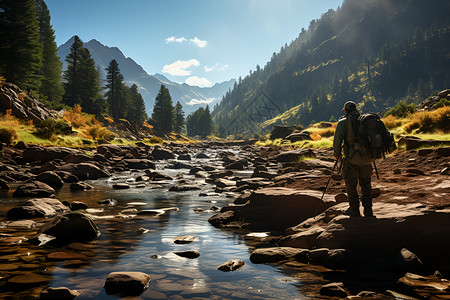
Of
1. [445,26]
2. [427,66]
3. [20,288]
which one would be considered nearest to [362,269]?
[20,288]

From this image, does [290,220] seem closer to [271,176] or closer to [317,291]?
[317,291]

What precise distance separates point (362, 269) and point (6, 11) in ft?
154

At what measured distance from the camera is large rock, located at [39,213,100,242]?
5.99 meters

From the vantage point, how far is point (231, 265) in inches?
188

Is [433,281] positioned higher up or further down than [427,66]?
further down

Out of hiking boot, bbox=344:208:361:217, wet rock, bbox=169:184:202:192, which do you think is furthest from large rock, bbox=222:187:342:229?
wet rock, bbox=169:184:202:192

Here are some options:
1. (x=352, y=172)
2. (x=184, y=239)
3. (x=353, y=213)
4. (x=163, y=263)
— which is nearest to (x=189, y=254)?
(x=163, y=263)

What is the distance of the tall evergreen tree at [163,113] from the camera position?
291ft

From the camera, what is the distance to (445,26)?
19275 cm

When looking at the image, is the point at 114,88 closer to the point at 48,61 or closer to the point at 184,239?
the point at 48,61

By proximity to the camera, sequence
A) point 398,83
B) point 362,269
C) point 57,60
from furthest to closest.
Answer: point 398,83
point 57,60
point 362,269

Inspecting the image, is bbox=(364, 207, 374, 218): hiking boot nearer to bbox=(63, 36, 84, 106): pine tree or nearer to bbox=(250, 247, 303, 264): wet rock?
bbox=(250, 247, 303, 264): wet rock

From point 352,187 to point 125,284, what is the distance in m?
4.63

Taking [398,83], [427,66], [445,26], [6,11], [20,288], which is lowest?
[20,288]
